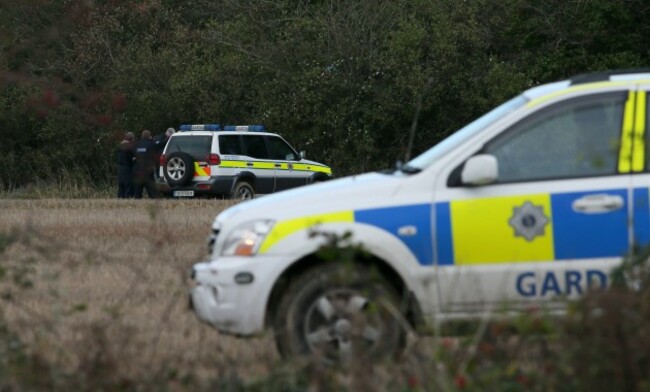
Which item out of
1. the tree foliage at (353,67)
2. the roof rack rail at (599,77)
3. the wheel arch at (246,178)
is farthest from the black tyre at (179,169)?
the roof rack rail at (599,77)

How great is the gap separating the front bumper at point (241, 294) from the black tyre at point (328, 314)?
106mm

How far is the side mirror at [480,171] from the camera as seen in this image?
730cm

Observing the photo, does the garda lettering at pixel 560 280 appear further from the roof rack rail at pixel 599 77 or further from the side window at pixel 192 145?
the side window at pixel 192 145

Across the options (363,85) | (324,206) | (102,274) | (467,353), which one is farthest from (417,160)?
(363,85)

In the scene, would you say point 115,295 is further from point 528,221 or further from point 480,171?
point 528,221

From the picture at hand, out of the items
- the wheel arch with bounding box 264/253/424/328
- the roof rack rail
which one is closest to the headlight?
the wheel arch with bounding box 264/253/424/328

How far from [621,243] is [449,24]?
106 ft

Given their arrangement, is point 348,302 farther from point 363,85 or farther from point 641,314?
point 363,85

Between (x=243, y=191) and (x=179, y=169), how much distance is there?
1.47m

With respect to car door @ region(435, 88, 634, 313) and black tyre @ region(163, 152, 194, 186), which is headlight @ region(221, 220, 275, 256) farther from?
black tyre @ region(163, 152, 194, 186)

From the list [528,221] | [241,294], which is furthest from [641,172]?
[241,294]

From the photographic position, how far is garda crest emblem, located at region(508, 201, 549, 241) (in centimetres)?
725

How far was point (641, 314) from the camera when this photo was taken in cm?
577

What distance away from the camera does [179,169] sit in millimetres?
28875
